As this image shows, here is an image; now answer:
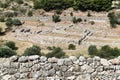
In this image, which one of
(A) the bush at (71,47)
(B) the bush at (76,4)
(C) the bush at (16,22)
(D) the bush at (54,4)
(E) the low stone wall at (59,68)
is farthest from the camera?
(D) the bush at (54,4)

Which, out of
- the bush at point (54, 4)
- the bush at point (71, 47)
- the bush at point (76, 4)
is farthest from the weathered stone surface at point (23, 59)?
the bush at point (54, 4)

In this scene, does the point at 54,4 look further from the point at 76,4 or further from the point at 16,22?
the point at 16,22

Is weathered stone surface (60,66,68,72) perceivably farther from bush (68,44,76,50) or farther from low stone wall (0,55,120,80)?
bush (68,44,76,50)

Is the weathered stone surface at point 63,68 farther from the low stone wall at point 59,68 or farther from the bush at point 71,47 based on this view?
the bush at point 71,47

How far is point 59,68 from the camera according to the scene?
962 centimetres

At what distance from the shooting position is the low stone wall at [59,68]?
9.52m

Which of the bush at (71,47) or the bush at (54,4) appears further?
the bush at (54,4)

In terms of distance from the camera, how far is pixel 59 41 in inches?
1929

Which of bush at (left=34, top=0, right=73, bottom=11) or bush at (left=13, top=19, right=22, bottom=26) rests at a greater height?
bush at (left=34, top=0, right=73, bottom=11)

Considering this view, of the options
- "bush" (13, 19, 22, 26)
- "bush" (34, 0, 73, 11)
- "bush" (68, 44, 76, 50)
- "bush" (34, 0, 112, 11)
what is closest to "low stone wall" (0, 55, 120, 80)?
"bush" (68, 44, 76, 50)

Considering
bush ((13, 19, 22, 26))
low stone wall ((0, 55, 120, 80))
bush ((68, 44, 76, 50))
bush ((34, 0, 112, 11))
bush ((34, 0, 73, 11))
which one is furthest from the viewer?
bush ((34, 0, 73, 11))

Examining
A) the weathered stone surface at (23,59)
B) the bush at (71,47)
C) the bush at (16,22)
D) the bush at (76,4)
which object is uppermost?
the weathered stone surface at (23,59)

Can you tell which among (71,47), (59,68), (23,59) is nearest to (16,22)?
(71,47)

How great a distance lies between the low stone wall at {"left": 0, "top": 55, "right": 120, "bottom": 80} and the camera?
31.2ft
